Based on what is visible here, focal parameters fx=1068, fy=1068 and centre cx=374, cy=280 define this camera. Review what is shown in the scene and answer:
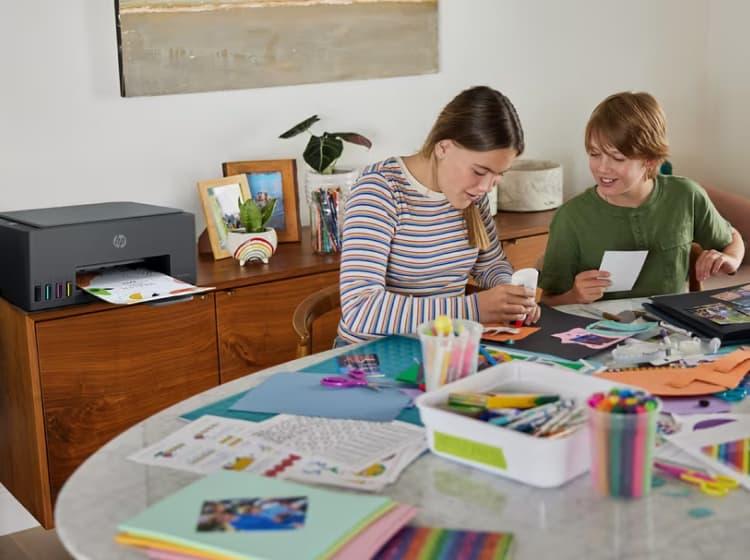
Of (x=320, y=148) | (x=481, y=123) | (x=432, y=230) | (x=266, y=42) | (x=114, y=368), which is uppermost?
(x=266, y=42)

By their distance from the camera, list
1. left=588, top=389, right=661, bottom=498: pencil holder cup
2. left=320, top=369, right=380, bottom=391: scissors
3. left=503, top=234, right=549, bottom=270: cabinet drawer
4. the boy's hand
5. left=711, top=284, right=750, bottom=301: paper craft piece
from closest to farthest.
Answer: left=588, top=389, right=661, bottom=498: pencil holder cup → left=320, top=369, right=380, bottom=391: scissors → left=711, top=284, right=750, bottom=301: paper craft piece → the boy's hand → left=503, top=234, right=549, bottom=270: cabinet drawer

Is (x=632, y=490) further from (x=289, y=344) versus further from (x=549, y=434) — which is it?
(x=289, y=344)

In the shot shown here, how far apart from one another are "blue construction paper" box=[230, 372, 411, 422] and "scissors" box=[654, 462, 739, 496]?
42 cm

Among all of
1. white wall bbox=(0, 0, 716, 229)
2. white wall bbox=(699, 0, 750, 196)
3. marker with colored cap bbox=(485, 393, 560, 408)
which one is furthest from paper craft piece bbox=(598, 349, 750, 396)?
white wall bbox=(699, 0, 750, 196)

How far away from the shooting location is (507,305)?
6.80 feet

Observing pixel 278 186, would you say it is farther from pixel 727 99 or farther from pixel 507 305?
pixel 727 99

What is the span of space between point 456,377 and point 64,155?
1722 millimetres

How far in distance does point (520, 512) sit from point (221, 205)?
1.97 meters

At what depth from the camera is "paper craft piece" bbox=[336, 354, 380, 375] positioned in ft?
6.05

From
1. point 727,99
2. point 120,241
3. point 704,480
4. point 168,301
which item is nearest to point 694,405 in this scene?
point 704,480

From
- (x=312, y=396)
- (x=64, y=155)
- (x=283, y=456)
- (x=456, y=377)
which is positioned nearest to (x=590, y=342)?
(x=456, y=377)

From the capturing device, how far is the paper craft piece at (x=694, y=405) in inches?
63.3

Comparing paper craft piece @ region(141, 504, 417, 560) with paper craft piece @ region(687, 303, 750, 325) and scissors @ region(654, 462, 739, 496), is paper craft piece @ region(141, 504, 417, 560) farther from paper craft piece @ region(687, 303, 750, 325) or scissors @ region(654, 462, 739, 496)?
paper craft piece @ region(687, 303, 750, 325)

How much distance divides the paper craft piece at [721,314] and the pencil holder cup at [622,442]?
757mm
